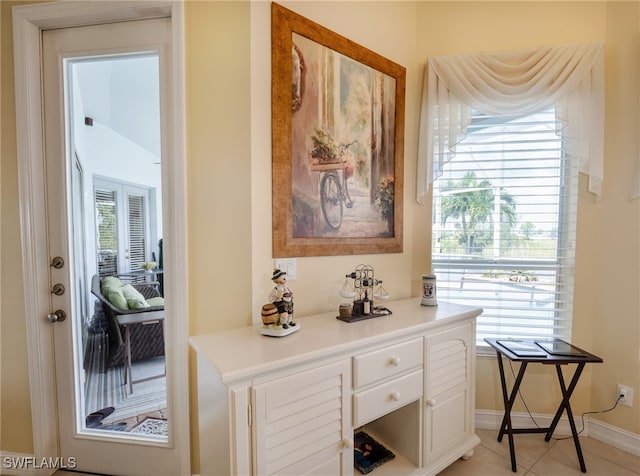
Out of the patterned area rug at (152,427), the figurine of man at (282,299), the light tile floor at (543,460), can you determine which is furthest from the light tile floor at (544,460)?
the patterned area rug at (152,427)

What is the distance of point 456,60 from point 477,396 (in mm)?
2297

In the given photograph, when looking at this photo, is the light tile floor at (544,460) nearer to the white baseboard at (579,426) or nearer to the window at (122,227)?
the white baseboard at (579,426)

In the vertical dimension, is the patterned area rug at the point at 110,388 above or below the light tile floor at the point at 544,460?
above

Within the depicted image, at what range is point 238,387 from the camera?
99 centimetres

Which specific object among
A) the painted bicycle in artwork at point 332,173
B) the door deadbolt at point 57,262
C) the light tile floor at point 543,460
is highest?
the painted bicycle in artwork at point 332,173

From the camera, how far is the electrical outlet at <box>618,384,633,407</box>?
1828 millimetres

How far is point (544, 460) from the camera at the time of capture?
1756mm

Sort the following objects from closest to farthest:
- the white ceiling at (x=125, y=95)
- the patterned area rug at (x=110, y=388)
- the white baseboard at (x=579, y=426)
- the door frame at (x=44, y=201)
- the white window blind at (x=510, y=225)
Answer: the door frame at (x=44, y=201), the white ceiling at (x=125, y=95), the patterned area rug at (x=110, y=388), the white baseboard at (x=579, y=426), the white window blind at (x=510, y=225)

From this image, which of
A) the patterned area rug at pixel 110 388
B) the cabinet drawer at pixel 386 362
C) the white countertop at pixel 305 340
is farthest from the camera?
the patterned area rug at pixel 110 388

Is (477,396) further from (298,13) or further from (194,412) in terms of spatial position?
(298,13)

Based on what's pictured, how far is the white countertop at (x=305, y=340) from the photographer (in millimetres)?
1036

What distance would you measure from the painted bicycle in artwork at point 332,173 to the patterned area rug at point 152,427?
142 centimetres

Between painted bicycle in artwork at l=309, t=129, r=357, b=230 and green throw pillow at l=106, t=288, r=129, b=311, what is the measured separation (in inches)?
47.6

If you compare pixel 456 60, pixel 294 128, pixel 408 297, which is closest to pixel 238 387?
pixel 294 128
